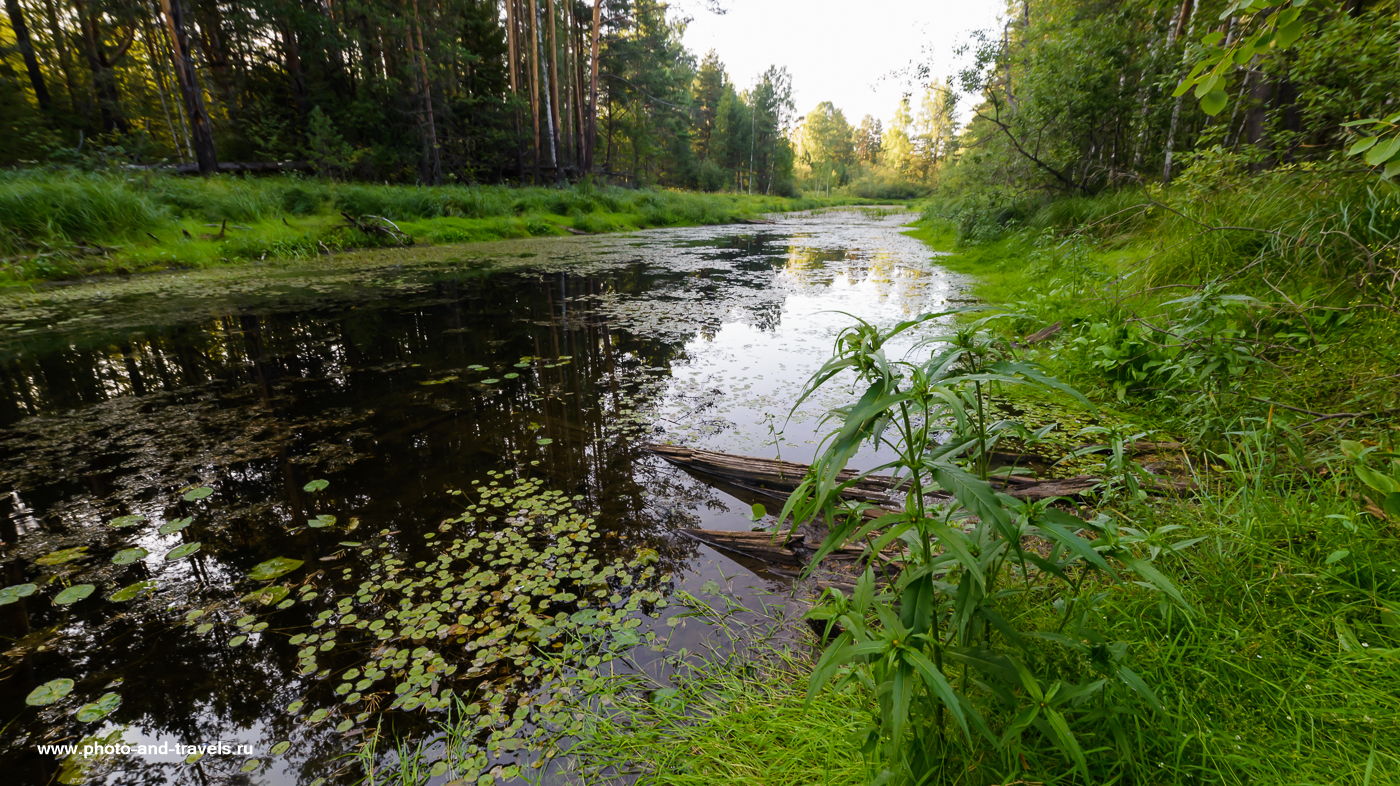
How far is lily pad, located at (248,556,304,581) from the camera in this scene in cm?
231

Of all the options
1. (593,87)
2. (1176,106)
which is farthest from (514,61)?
(1176,106)

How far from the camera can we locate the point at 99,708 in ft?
5.58

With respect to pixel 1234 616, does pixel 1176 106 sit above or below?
above

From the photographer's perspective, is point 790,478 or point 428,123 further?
point 428,123

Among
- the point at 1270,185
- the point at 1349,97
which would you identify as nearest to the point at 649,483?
the point at 1270,185

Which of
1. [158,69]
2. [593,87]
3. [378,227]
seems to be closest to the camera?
[378,227]

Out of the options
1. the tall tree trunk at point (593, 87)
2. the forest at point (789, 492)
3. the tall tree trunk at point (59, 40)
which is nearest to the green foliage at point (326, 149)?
the forest at point (789, 492)

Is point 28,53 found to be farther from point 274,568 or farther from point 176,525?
point 274,568

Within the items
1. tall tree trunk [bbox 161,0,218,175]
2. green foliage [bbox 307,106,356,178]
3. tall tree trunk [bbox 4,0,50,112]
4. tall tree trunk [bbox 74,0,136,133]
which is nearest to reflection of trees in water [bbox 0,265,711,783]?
tall tree trunk [bbox 161,0,218,175]

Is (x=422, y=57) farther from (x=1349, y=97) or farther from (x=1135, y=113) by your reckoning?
(x=1349, y=97)

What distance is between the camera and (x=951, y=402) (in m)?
0.87

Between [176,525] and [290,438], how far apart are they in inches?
39.6

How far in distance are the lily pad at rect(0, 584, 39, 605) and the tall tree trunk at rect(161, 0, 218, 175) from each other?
45.6ft

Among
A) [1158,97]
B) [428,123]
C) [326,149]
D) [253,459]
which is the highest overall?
[428,123]
